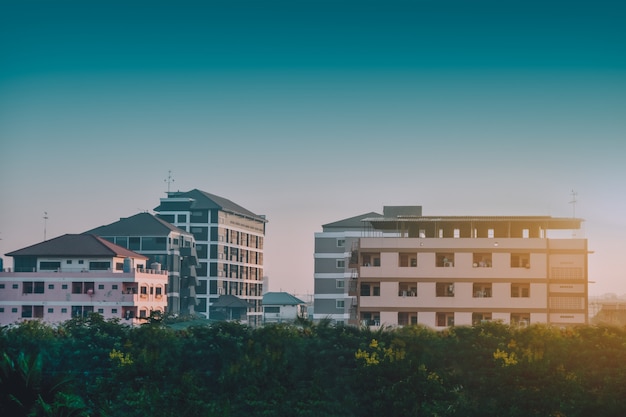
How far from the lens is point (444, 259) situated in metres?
41.5

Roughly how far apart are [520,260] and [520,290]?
4.26ft

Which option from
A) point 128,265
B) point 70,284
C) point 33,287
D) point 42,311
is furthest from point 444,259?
point 33,287

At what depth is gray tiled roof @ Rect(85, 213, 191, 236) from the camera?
80.8 m

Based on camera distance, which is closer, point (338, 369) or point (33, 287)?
point (338, 369)

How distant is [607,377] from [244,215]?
2755 inches

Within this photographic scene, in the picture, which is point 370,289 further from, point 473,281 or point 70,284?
point 70,284

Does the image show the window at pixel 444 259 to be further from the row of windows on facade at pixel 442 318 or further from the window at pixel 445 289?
the row of windows on facade at pixel 442 318

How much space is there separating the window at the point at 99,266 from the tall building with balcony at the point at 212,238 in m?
25.5

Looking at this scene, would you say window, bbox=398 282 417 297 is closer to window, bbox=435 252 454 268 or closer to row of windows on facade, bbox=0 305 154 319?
window, bbox=435 252 454 268

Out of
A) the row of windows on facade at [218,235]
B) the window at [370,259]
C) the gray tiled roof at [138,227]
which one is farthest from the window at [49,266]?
the window at [370,259]

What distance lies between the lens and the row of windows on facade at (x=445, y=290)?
4125 centimetres

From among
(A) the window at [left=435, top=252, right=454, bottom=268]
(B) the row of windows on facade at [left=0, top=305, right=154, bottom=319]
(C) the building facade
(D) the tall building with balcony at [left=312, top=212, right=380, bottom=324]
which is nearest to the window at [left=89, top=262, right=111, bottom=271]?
(B) the row of windows on facade at [left=0, top=305, right=154, bottom=319]

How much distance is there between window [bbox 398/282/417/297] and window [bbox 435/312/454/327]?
1.41m

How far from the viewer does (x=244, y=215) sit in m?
97.3
